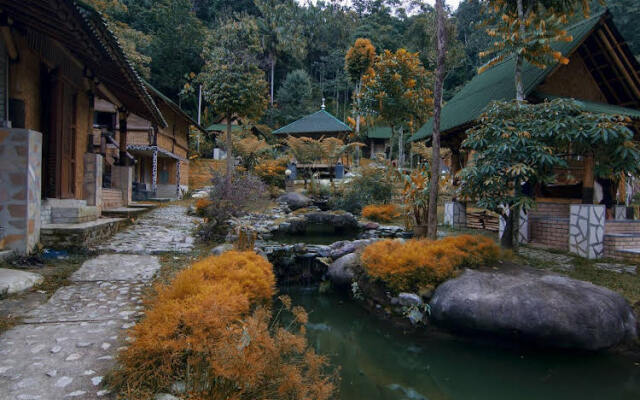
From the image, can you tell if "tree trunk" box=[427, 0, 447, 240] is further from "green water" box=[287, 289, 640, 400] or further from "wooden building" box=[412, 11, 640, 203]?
"wooden building" box=[412, 11, 640, 203]

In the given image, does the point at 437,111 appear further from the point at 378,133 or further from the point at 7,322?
the point at 378,133

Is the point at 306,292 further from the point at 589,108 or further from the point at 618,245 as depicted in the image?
the point at 589,108

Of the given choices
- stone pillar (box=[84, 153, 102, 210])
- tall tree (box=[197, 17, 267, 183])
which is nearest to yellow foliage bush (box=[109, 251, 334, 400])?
stone pillar (box=[84, 153, 102, 210])

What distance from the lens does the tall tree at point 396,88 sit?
17328mm

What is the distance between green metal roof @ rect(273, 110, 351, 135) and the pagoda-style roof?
15.0m

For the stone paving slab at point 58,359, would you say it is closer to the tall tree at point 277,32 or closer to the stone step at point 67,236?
the stone step at point 67,236

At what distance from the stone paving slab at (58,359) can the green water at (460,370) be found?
2.68 m

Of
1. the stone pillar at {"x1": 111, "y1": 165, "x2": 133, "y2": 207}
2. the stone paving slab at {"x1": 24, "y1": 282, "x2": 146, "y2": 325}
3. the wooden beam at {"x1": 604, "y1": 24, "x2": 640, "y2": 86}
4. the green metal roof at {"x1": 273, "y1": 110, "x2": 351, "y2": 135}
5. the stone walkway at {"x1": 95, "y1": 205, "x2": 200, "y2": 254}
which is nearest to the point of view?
the stone paving slab at {"x1": 24, "y1": 282, "x2": 146, "y2": 325}

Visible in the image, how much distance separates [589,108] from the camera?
9.86 meters

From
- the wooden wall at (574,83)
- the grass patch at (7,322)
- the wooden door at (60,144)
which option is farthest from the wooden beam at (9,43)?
the wooden wall at (574,83)

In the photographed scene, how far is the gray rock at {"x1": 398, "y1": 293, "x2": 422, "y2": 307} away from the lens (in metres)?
6.18

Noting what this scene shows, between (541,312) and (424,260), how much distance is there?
1.89 meters

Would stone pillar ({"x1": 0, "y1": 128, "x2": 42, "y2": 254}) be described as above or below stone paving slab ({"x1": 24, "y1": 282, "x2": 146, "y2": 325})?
above

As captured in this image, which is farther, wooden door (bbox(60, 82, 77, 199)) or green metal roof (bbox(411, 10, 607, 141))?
green metal roof (bbox(411, 10, 607, 141))
